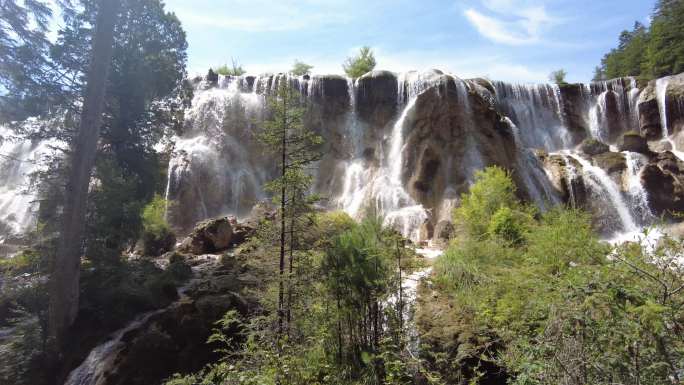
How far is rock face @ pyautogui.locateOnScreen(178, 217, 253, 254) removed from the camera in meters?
17.3

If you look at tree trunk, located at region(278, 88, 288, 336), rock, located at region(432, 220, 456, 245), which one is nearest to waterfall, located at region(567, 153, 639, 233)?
rock, located at region(432, 220, 456, 245)

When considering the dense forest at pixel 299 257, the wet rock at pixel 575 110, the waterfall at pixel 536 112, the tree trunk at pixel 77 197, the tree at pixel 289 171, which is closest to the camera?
the dense forest at pixel 299 257

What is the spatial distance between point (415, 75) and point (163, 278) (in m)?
21.6

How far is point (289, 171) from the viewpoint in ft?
22.2

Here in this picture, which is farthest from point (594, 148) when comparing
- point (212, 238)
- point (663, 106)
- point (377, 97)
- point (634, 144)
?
point (212, 238)

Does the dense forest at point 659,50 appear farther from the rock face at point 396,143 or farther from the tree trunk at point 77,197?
the tree trunk at point 77,197

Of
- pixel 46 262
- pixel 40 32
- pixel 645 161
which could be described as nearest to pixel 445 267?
pixel 46 262

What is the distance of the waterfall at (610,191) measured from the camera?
23.1m

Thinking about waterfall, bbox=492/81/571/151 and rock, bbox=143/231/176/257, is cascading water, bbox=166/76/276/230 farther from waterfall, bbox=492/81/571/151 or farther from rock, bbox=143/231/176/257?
waterfall, bbox=492/81/571/151

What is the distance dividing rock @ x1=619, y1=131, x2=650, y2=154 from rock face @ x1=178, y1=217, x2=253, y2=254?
26.4 meters

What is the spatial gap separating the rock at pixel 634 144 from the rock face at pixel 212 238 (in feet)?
86.8

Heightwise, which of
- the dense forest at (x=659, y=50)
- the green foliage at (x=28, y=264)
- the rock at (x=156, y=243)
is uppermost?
the dense forest at (x=659, y=50)

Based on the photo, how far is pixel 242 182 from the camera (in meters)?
25.8

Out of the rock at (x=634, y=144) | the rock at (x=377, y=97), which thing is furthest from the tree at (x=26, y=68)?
the rock at (x=634, y=144)
